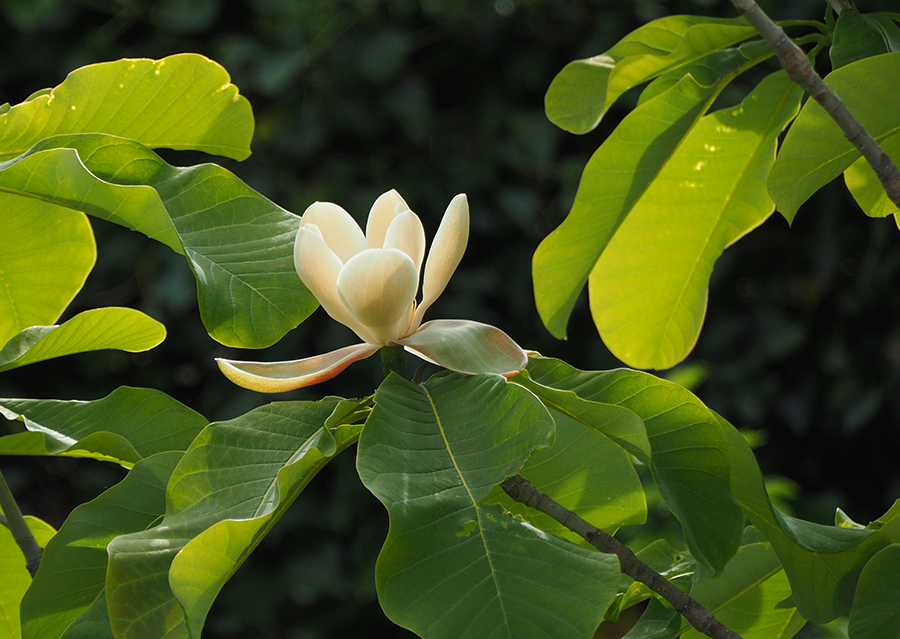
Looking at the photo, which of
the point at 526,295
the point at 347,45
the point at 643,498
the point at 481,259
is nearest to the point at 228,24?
the point at 347,45

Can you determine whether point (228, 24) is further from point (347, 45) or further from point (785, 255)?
point (785, 255)

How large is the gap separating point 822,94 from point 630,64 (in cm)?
13

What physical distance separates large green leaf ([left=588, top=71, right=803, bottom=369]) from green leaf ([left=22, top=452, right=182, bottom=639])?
367 millimetres

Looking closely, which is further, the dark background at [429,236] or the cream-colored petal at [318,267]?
the dark background at [429,236]

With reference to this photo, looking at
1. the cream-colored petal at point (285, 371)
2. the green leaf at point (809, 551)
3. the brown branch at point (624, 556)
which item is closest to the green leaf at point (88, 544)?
the cream-colored petal at point (285, 371)

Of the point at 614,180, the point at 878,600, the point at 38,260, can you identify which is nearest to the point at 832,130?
the point at 614,180

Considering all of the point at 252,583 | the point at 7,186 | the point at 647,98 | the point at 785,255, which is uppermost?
the point at 647,98

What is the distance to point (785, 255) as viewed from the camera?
1.47 meters

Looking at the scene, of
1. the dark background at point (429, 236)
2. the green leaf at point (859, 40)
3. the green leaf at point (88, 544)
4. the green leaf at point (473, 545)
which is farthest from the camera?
the dark background at point (429, 236)

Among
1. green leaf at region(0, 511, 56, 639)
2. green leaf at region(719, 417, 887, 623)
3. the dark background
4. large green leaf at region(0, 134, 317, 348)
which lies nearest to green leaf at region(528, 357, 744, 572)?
green leaf at region(719, 417, 887, 623)

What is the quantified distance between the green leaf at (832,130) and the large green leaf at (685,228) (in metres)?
0.10

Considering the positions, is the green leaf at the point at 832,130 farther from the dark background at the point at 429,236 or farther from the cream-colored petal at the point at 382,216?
the dark background at the point at 429,236

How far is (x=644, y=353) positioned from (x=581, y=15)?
100cm

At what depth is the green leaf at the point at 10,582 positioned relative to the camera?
1.72ft
